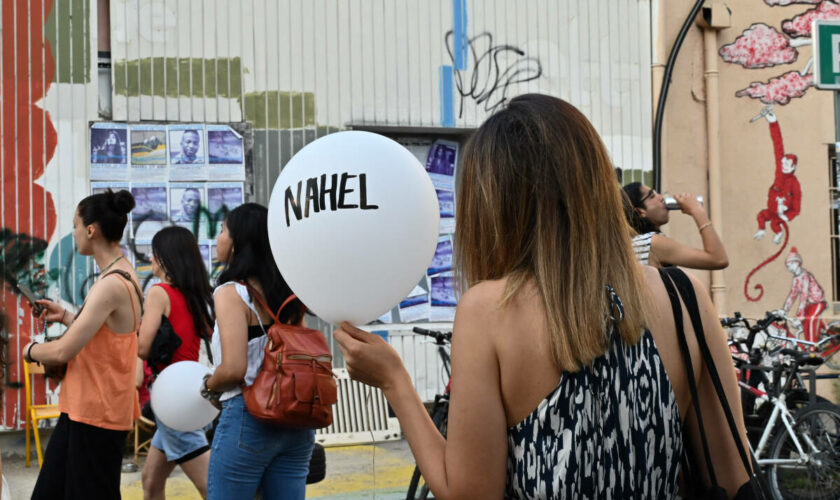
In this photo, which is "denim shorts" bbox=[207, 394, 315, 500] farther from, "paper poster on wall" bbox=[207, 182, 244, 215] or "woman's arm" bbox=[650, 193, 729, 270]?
"paper poster on wall" bbox=[207, 182, 244, 215]

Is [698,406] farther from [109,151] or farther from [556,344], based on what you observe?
[109,151]

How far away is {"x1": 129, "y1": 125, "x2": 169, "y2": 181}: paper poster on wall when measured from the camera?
339 inches

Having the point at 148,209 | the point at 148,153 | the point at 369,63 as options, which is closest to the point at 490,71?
the point at 369,63

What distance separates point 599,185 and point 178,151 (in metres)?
7.38

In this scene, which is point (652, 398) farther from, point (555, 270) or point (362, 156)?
point (362, 156)

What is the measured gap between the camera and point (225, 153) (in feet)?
29.1

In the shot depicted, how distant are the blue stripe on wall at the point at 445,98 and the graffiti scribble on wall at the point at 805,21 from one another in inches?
168

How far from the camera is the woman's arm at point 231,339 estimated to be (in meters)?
3.74

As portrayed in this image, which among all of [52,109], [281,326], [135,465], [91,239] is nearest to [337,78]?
Answer: [52,109]

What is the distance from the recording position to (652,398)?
1.85 metres

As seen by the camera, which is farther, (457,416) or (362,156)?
(362,156)

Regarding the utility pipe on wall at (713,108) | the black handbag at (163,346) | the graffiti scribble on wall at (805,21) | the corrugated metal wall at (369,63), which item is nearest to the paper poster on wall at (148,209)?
the corrugated metal wall at (369,63)

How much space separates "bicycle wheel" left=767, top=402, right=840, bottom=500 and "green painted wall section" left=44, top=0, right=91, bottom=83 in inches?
261

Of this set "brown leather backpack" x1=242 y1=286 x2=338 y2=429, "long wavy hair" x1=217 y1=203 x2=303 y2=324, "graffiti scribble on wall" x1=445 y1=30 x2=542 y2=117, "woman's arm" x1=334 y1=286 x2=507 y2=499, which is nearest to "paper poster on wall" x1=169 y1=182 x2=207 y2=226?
"graffiti scribble on wall" x1=445 y1=30 x2=542 y2=117
